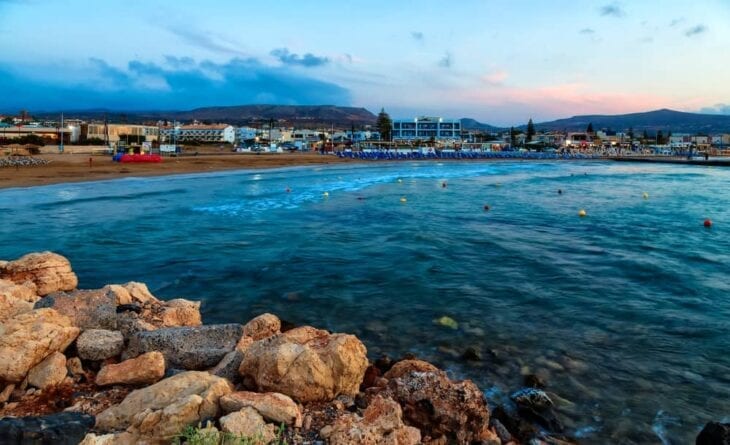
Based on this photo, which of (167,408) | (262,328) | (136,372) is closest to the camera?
(167,408)

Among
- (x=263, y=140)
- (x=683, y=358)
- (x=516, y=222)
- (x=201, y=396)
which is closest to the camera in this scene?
(x=201, y=396)

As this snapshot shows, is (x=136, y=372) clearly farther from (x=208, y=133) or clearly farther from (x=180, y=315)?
(x=208, y=133)

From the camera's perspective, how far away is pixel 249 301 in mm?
11328

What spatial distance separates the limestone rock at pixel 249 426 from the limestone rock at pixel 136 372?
1.78 meters

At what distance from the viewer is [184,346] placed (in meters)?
6.71

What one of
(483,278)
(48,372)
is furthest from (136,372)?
(483,278)

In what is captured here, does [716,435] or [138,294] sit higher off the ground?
[138,294]

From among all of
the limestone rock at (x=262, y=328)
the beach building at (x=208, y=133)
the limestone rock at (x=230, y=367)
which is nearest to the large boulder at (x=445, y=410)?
the limestone rock at (x=230, y=367)

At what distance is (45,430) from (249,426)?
1661 mm

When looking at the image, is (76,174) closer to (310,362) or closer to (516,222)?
(516,222)

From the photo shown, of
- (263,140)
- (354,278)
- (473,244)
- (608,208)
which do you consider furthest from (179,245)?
(263,140)

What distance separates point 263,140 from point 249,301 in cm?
14256

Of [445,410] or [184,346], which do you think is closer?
[445,410]

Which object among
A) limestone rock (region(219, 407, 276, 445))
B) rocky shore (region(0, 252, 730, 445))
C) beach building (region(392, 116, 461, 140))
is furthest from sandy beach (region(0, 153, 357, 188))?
beach building (region(392, 116, 461, 140))
